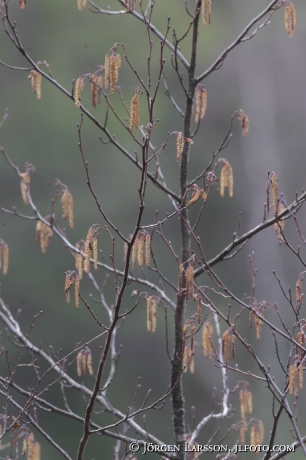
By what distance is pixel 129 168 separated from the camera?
6.95 m

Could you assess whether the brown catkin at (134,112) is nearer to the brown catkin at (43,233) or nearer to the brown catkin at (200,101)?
the brown catkin at (200,101)

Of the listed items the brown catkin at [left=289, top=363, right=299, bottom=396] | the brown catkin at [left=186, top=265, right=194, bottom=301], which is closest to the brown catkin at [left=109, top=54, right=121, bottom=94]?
the brown catkin at [left=186, top=265, right=194, bottom=301]

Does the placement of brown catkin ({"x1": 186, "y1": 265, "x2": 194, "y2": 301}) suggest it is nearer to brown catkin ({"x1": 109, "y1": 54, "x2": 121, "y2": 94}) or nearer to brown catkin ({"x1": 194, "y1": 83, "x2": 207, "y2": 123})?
brown catkin ({"x1": 109, "y1": 54, "x2": 121, "y2": 94})

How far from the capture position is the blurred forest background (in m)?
6.36

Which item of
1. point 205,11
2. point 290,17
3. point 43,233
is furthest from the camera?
point 43,233

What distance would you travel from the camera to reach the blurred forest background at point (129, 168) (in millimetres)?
6363

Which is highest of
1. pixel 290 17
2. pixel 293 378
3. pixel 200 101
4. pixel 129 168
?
pixel 129 168

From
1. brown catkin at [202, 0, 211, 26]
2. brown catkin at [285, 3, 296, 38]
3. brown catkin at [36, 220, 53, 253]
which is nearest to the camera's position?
brown catkin at [202, 0, 211, 26]

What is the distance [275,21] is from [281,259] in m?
3.49

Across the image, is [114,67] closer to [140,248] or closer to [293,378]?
[140,248]

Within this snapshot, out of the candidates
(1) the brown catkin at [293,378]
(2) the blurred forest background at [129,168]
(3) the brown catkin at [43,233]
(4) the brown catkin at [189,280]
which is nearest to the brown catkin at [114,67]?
(4) the brown catkin at [189,280]

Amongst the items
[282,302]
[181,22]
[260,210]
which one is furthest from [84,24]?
[282,302]

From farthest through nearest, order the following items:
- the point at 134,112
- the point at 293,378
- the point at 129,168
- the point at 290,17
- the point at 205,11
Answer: the point at 129,168, the point at 290,17, the point at 205,11, the point at 293,378, the point at 134,112

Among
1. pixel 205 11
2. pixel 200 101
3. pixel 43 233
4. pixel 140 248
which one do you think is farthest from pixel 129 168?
pixel 140 248
